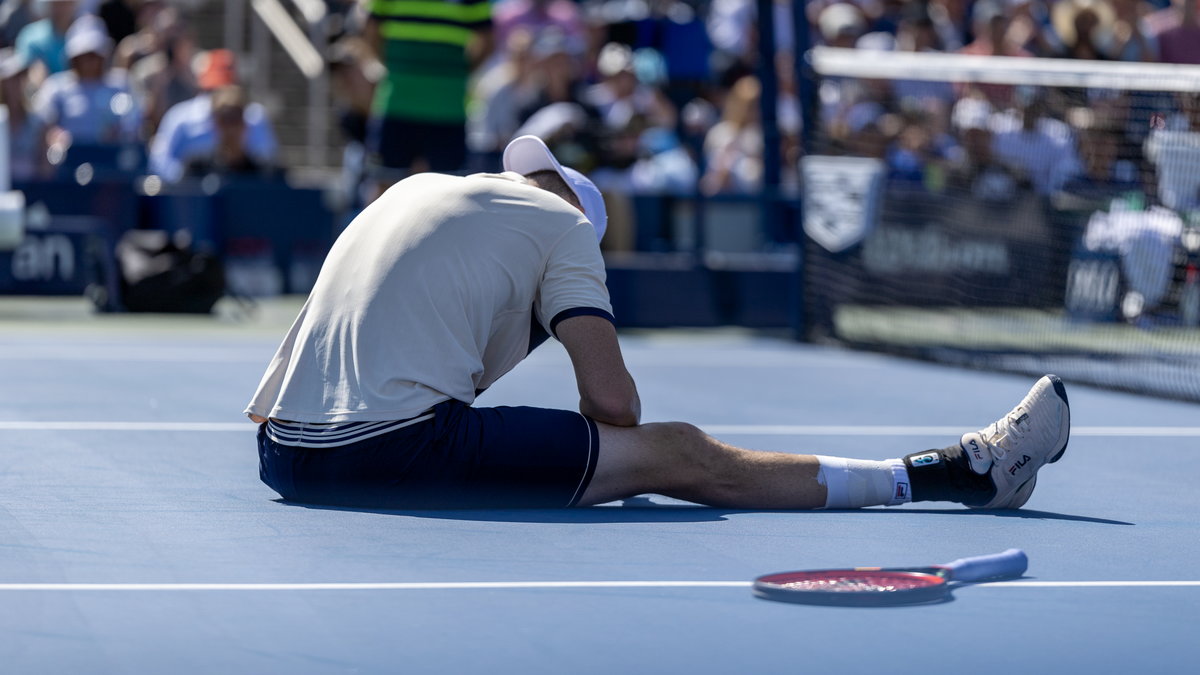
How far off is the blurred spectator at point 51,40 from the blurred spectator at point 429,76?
3.90 metres

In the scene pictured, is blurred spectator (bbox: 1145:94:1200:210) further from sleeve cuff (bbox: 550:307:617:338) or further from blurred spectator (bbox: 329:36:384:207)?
sleeve cuff (bbox: 550:307:617:338)

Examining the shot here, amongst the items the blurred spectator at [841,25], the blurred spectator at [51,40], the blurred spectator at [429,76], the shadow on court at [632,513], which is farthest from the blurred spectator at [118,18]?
the shadow on court at [632,513]

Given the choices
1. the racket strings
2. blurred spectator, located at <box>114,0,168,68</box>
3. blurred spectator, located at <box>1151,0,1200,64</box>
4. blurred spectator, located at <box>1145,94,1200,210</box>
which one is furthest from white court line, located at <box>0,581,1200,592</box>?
blurred spectator, located at <box>114,0,168,68</box>

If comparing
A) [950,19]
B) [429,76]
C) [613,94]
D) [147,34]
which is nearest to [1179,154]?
[429,76]

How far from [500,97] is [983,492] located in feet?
34.5

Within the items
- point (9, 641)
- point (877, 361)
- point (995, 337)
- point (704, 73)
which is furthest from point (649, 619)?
point (704, 73)

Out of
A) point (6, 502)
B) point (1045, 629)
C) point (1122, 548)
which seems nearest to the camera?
point (1045, 629)

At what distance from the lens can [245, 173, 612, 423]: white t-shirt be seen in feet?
16.1

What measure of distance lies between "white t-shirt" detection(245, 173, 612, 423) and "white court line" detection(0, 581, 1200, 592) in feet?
2.78

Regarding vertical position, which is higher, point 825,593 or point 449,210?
point 449,210

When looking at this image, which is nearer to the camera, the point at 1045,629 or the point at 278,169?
the point at 1045,629

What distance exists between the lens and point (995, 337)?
12.2 metres

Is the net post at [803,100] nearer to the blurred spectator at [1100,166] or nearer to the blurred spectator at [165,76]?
the blurred spectator at [1100,166]

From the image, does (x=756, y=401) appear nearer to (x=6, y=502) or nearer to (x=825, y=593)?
(x=6, y=502)
